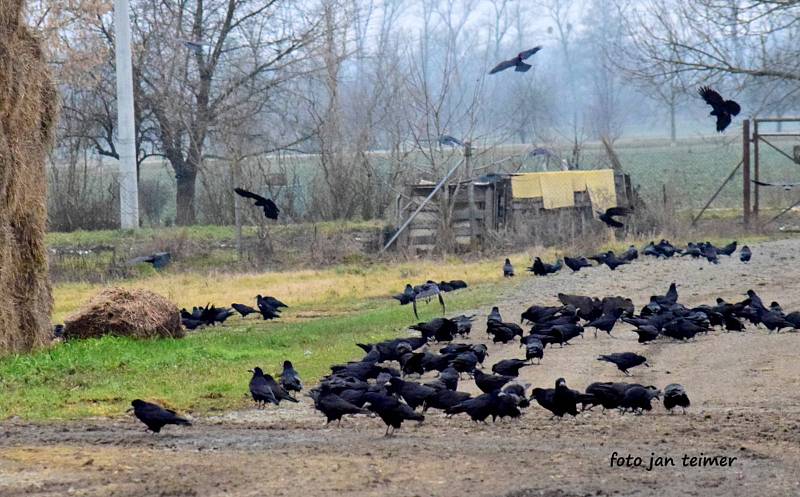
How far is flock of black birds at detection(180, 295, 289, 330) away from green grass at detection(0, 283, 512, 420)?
0.85ft

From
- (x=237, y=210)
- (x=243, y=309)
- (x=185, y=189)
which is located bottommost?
(x=243, y=309)

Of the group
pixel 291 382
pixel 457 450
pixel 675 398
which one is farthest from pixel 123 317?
pixel 675 398

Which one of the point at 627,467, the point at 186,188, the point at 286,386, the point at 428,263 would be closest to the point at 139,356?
the point at 286,386

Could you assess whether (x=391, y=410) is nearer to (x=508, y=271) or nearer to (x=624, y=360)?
(x=624, y=360)

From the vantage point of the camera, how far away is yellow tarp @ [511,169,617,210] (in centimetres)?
3478

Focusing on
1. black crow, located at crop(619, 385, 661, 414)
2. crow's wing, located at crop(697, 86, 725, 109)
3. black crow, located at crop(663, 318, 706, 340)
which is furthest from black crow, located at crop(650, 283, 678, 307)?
black crow, located at crop(619, 385, 661, 414)

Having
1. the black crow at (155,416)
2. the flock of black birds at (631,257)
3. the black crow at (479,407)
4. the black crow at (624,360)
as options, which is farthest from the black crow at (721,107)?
the black crow at (155,416)

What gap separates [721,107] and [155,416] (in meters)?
11.3

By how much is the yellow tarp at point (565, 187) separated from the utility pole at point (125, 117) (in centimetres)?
1338

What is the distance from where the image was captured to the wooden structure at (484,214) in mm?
34562

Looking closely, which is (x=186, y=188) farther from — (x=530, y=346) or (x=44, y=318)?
(x=530, y=346)

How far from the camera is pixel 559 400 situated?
11102 millimetres

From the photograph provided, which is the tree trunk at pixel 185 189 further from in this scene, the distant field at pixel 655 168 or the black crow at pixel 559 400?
the black crow at pixel 559 400

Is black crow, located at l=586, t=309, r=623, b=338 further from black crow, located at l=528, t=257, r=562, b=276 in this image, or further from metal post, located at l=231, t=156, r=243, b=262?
metal post, located at l=231, t=156, r=243, b=262
